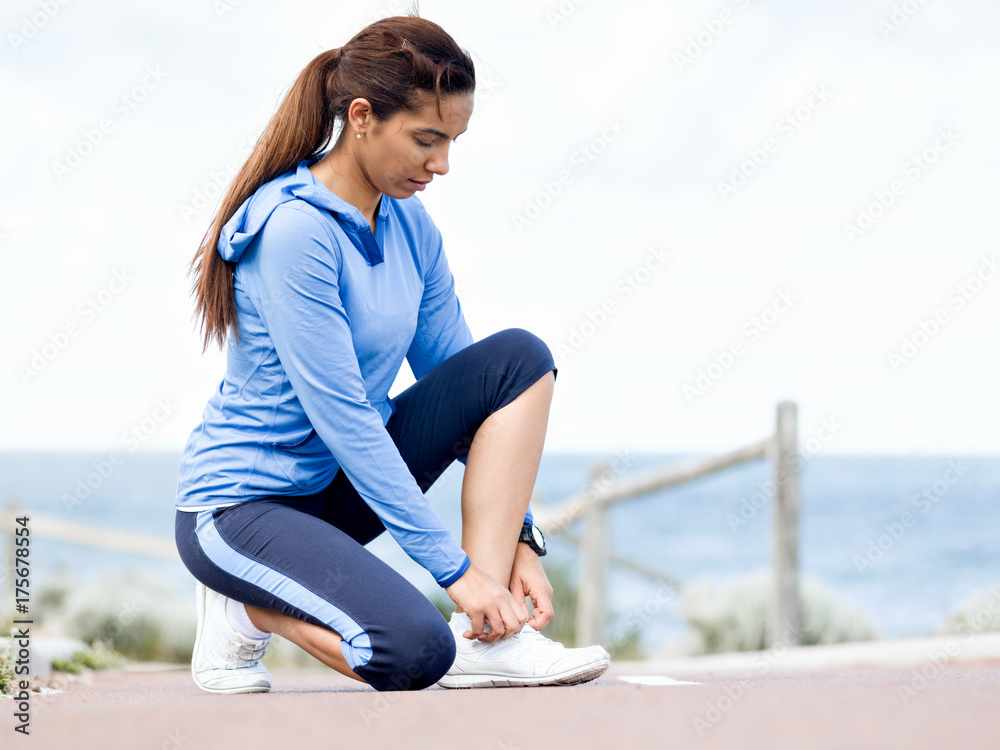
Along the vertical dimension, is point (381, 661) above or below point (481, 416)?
below

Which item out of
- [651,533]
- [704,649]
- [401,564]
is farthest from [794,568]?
[651,533]

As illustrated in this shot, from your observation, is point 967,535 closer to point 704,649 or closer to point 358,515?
point 704,649

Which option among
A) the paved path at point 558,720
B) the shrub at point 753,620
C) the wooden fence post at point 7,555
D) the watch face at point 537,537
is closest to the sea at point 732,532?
the wooden fence post at point 7,555

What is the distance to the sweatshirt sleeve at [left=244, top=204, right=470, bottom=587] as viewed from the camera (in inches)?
74.5

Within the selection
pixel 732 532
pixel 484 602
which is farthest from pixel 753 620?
pixel 732 532

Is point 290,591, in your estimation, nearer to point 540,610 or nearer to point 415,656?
point 415,656

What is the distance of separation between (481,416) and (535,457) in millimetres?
143

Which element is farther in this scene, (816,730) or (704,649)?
(704,649)

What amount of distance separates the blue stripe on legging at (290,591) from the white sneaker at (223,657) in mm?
123

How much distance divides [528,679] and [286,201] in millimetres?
1024

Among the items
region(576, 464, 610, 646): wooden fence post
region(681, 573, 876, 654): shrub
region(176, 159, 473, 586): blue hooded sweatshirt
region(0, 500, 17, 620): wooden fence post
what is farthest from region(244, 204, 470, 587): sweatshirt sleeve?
region(0, 500, 17, 620): wooden fence post

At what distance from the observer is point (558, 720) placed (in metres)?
1.50

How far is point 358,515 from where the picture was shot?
2188 mm

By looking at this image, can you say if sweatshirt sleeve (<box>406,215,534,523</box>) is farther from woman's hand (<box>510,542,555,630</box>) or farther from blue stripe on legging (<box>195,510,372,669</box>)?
blue stripe on legging (<box>195,510,372,669</box>)
